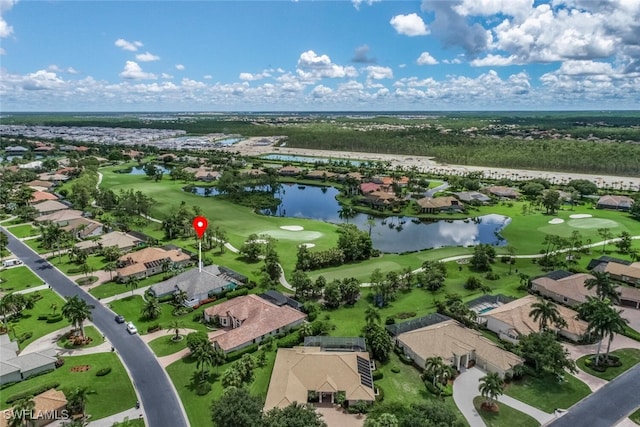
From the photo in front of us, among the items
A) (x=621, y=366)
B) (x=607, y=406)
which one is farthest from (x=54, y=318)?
(x=621, y=366)

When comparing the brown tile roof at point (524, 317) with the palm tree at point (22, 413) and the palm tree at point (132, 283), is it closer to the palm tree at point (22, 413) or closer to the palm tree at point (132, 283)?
the palm tree at point (22, 413)

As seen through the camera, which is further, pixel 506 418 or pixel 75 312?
pixel 75 312

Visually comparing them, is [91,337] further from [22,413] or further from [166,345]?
[22,413]

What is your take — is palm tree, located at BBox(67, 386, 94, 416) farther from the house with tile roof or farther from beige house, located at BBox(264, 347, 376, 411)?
the house with tile roof

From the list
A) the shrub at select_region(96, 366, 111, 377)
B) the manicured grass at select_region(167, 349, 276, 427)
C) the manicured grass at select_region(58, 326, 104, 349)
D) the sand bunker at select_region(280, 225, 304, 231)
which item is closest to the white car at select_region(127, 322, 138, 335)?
the manicured grass at select_region(58, 326, 104, 349)

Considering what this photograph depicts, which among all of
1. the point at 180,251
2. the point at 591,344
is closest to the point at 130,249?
the point at 180,251

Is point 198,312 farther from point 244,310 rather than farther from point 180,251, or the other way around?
point 180,251
